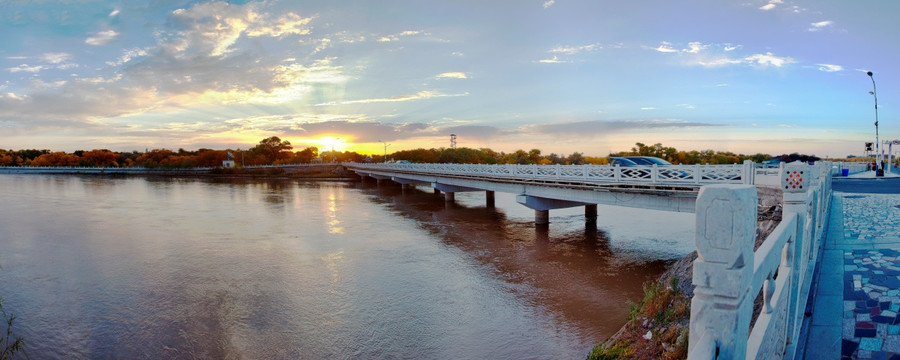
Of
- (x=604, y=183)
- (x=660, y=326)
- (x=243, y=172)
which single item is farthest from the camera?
(x=243, y=172)

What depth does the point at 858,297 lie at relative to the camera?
21.0 feet

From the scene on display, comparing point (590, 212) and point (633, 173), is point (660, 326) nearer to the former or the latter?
point (633, 173)

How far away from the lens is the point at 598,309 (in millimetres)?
13445

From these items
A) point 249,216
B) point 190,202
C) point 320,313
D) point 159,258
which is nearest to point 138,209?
point 190,202

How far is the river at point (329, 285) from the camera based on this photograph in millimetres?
11508

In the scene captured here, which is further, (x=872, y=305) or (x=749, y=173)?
(x=749, y=173)

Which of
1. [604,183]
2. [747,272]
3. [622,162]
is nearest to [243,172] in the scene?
[622,162]

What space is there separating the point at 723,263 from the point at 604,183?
814 inches

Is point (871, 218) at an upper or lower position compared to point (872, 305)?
upper

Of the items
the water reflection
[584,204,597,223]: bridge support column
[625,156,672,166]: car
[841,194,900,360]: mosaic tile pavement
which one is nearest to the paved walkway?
[841,194,900,360]: mosaic tile pavement

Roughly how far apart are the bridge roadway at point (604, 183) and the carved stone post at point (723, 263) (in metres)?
A: 15.5

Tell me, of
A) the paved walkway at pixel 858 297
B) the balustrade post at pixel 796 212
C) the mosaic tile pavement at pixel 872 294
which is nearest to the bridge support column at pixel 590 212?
the mosaic tile pavement at pixel 872 294

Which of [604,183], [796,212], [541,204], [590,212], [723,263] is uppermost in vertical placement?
[723,263]

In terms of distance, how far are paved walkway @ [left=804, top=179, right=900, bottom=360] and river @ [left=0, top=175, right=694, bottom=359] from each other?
509cm
